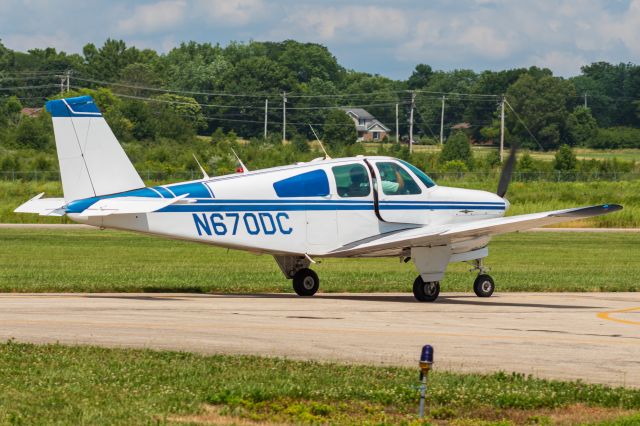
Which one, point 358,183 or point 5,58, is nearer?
point 358,183

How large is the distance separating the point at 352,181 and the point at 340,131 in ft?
303

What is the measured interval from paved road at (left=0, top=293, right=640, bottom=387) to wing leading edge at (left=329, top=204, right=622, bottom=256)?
1.10 m

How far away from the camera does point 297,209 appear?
23.4 m

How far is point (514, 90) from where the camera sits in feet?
382

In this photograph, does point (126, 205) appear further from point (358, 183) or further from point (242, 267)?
point (242, 267)

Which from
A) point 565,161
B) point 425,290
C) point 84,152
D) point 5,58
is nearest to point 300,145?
point 565,161

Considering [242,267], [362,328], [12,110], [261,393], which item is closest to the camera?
[261,393]

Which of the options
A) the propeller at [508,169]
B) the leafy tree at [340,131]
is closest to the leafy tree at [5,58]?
the leafy tree at [340,131]

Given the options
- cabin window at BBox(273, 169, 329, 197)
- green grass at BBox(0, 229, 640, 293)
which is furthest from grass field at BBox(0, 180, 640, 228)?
cabin window at BBox(273, 169, 329, 197)

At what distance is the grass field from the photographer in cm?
6344

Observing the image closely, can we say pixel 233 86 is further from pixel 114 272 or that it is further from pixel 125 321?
pixel 125 321

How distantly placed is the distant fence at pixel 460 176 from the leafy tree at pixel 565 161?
14.9ft

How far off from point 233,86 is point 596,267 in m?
109

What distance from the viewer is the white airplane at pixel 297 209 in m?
21.8
